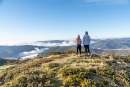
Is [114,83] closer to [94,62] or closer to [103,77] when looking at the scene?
[103,77]

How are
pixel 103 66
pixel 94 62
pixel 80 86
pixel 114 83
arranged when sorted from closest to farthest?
pixel 80 86 → pixel 114 83 → pixel 103 66 → pixel 94 62

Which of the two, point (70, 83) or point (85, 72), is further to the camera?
point (85, 72)

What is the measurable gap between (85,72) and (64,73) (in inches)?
71.4

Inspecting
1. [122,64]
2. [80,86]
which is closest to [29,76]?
[80,86]

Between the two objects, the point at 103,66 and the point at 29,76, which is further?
the point at 103,66

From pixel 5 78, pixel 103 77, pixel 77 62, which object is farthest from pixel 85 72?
pixel 5 78

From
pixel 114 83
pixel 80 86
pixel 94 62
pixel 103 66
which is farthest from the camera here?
pixel 94 62

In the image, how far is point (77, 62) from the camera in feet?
102

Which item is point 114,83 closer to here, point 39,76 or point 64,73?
point 64,73

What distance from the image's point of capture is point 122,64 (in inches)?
1238

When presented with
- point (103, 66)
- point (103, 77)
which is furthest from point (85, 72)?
point (103, 66)

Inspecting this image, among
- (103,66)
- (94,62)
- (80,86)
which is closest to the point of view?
(80,86)

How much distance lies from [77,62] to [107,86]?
8267mm

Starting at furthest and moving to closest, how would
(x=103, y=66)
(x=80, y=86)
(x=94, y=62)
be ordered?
(x=94, y=62)
(x=103, y=66)
(x=80, y=86)
